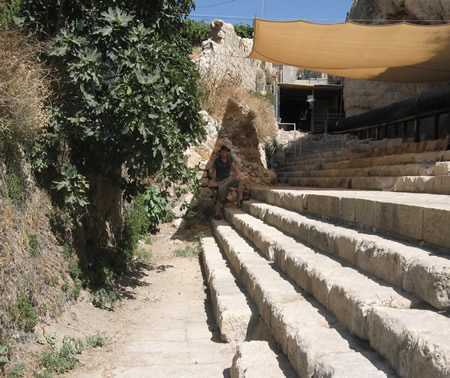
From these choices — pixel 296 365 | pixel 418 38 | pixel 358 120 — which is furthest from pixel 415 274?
pixel 358 120

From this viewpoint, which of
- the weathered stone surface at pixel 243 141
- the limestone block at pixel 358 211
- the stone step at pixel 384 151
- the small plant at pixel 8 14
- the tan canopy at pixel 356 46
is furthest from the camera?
the weathered stone surface at pixel 243 141

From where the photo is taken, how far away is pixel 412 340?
1.59 m

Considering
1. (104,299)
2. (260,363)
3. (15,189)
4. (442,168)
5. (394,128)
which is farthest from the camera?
(394,128)

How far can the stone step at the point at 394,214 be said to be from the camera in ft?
7.88

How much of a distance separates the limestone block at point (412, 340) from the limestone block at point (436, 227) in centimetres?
62

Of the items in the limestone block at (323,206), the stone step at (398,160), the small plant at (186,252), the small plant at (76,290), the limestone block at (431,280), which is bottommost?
the small plant at (186,252)

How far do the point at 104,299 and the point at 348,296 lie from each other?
2967mm

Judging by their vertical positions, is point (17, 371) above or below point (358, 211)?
below

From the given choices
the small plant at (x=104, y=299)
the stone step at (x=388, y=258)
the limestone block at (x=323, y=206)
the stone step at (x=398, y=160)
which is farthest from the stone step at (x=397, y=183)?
the small plant at (x=104, y=299)

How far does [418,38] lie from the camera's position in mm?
7121

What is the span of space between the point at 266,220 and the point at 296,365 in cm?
387

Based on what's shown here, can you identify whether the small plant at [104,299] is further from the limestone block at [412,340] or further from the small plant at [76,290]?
the limestone block at [412,340]

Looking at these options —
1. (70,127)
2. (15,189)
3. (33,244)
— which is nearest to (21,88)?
(70,127)

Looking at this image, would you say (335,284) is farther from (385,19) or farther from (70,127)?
(385,19)
